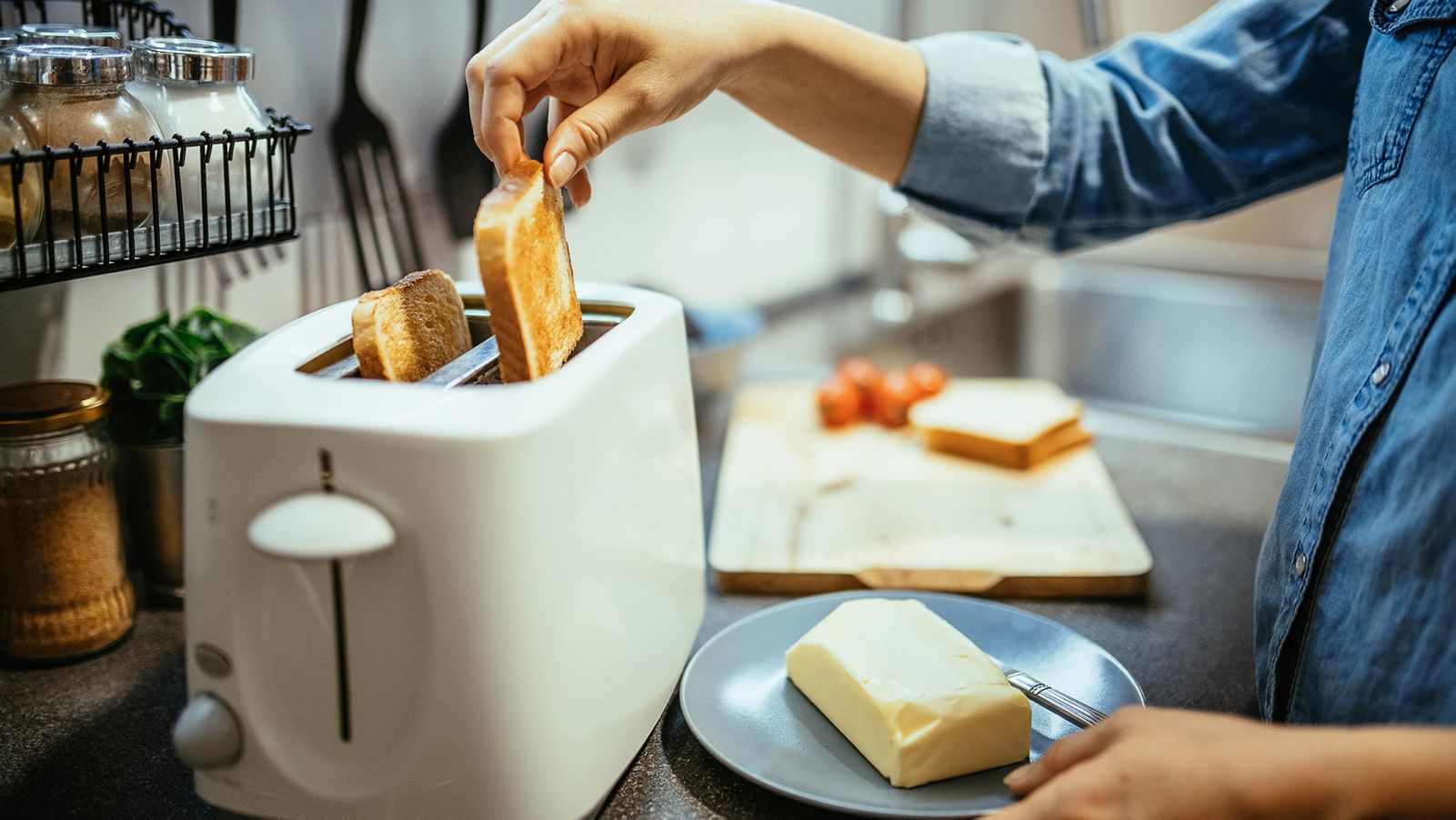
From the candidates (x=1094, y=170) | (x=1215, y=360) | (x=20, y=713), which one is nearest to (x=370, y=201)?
(x=20, y=713)

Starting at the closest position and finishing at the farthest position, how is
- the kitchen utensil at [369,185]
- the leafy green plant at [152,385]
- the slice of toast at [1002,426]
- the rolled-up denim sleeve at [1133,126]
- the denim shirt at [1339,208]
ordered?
the denim shirt at [1339,208], the leafy green plant at [152,385], the rolled-up denim sleeve at [1133,126], the kitchen utensil at [369,185], the slice of toast at [1002,426]

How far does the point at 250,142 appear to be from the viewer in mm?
743

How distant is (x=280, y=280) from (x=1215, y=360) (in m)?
1.76

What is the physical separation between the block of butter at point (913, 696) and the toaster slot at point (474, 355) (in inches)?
9.6

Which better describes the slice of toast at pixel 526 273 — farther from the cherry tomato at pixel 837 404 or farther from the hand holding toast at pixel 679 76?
the cherry tomato at pixel 837 404

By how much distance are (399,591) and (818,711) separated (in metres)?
0.30

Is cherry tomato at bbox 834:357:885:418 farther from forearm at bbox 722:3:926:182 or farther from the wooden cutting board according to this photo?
forearm at bbox 722:3:926:182

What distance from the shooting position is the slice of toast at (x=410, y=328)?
0.60 metres

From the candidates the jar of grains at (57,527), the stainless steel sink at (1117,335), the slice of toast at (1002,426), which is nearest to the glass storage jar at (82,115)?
the jar of grains at (57,527)

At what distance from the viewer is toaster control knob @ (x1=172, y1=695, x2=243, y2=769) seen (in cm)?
53

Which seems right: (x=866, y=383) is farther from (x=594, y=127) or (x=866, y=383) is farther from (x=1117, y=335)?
(x=1117, y=335)

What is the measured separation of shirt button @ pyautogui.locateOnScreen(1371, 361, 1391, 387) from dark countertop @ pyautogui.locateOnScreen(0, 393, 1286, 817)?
0.27 metres

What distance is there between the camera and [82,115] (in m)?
0.64

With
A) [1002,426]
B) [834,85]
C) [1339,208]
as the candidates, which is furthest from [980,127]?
[1002,426]
